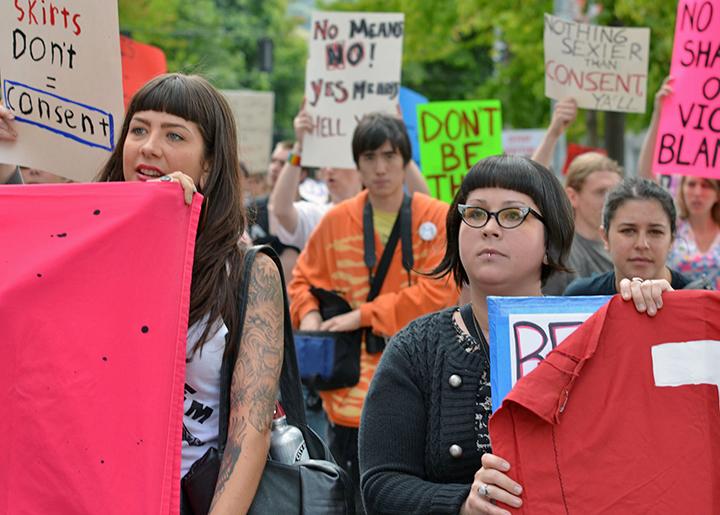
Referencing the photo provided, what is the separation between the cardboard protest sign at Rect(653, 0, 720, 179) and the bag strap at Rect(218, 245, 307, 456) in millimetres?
3377

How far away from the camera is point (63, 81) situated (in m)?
4.11

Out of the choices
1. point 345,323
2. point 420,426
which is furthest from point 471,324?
point 345,323

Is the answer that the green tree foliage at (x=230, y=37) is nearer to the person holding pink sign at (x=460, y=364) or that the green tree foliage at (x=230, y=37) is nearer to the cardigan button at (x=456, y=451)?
the person holding pink sign at (x=460, y=364)

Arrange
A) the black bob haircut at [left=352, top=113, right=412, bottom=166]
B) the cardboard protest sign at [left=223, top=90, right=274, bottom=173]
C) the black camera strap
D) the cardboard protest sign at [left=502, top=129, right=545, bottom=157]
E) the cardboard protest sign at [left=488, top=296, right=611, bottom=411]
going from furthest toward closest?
the cardboard protest sign at [left=502, top=129, right=545, bottom=157]
the cardboard protest sign at [left=223, top=90, right=274, bottom=173]
the black bob haircut at [left=352, top=113, right=412, bottom=166]
the black camera strap
the cardboard protest sign at [left=488, top=296, right=611, bottom=411]

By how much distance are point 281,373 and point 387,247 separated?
309cm

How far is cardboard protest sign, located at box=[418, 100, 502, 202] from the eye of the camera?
8461 mm

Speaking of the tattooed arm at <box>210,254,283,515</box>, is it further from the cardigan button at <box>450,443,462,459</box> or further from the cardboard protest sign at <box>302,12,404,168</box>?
the cardboard protest sign at <box>302,12,404,168</box>

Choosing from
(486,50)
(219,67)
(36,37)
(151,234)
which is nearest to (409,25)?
(486,50)

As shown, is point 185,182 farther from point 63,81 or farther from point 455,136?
point 455,136

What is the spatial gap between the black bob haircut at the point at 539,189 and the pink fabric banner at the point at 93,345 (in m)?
0.78

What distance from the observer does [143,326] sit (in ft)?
9.16

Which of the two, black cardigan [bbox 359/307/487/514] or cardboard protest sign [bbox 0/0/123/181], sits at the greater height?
cardboard protest sign [bbox 0/0/123/181]

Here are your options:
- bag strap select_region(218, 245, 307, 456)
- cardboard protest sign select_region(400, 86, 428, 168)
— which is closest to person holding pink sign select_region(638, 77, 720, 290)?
cardboard protest sign select_region(400, 86, 428, 168)

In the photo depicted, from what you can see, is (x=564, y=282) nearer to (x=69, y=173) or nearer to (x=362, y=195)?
(x=362, y=195)
